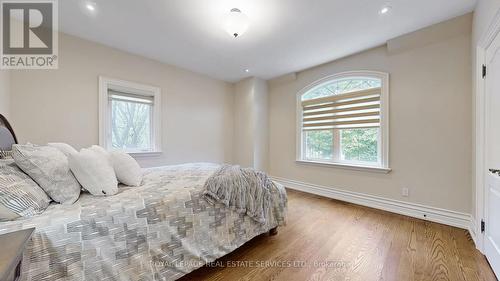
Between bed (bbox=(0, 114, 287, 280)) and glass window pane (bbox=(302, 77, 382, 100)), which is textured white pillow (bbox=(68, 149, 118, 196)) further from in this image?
glass window pane (bbox=(302, 77, 382, 100))

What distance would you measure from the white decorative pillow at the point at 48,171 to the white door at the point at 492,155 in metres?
3.07

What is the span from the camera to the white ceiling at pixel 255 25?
6.49 ft

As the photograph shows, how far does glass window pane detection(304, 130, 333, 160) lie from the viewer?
3.52 metres

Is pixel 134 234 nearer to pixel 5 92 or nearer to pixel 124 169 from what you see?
pixel 124 169

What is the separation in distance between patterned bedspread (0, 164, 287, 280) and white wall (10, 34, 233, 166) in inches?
70.2

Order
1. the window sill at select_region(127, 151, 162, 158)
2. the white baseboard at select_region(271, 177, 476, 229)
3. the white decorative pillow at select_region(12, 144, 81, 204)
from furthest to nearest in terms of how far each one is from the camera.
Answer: the window sill at select_region(127, 151, 162, 158) → the white baseboard at select_region(271, 177, 476, 229) → the white decorative pillow at select_region(12, 144, 81, 204)

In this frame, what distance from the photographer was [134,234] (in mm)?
1174

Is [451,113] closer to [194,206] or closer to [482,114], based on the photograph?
[482,114]

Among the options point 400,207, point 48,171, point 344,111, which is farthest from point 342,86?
point 48,171

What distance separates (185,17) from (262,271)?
8.81 ft

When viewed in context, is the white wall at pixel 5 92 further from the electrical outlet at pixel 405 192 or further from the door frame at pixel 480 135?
the electrical outlet at pixel 405 192

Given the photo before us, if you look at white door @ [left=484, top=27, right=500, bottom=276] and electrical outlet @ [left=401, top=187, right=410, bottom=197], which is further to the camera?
electrical outlet @ [left=401, top=187, right=410, bottom=197]

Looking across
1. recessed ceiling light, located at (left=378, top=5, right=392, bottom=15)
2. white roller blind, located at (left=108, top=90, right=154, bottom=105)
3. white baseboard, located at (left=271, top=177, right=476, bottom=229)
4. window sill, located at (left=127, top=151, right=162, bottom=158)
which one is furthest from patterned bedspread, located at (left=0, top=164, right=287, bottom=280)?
recessed ceiling light, located at (left=378, top=5, right=392, bottom=15)

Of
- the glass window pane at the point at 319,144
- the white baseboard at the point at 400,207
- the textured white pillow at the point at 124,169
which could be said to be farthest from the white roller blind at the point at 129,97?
the white baseboard at the point at 400,207
